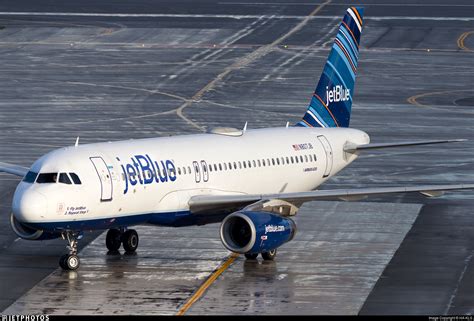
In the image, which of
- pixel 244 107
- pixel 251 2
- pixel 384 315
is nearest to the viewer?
pixel 384 315

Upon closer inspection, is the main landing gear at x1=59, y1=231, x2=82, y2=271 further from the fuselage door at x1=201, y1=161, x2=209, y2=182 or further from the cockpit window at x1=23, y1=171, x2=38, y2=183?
the fuselage door at x1=201, y1=161, x2=209, y2=182

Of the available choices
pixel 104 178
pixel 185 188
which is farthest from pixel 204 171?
pixel 104 178

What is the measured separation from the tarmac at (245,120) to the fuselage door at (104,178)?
2769 mm

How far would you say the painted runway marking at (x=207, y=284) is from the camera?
131 feet

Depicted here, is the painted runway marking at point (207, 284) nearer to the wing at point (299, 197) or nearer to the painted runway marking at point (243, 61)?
the wing at point (299, 197)

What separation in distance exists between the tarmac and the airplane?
1.48 metres

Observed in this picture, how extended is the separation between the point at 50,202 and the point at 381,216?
1703cm

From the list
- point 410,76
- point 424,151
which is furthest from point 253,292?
point 410,76

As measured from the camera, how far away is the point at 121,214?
44.8 metres

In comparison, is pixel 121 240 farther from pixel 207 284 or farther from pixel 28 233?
pixel 207 284

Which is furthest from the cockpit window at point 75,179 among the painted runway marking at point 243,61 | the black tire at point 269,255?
the painted runway marking at point 243,61

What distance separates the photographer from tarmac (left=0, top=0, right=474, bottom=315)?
42.1m

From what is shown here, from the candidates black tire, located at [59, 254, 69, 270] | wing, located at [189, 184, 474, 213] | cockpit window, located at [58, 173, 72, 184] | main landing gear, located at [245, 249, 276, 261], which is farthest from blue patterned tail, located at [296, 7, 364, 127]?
cockpit window, located at [58, 173, 72, 184]

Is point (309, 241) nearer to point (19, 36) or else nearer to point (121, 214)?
point (121, 214)
